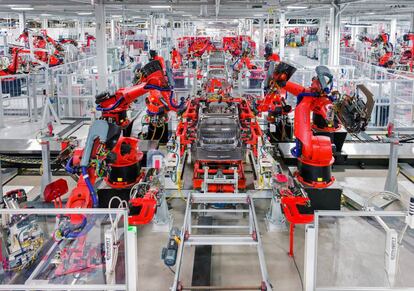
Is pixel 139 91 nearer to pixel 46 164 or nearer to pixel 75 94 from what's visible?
pixel 46 164

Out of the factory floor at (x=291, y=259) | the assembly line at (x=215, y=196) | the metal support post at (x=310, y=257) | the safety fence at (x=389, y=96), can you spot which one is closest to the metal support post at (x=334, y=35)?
the assembly line at (x=215, y=196)

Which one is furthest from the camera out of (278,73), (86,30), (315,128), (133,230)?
(86,30)

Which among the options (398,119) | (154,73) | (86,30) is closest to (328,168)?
(154,73)

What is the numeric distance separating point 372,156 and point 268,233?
419 centimetres

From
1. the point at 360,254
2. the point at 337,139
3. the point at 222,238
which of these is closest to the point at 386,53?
the point at 337,139

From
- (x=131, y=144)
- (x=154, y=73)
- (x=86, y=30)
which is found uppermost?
(x=86, y=30)

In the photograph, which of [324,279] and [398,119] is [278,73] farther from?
[398,119]

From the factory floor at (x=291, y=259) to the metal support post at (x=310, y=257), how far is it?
1.55 m

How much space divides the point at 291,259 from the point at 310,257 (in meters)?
2.34

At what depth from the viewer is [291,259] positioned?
6.00 metres

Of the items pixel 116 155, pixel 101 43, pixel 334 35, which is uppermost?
pixel 334 35

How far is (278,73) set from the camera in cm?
852

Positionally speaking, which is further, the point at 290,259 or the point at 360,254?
the point at 360,254

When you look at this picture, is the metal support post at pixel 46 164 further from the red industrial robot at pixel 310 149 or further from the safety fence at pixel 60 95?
the safety fence at pixel 60 95
